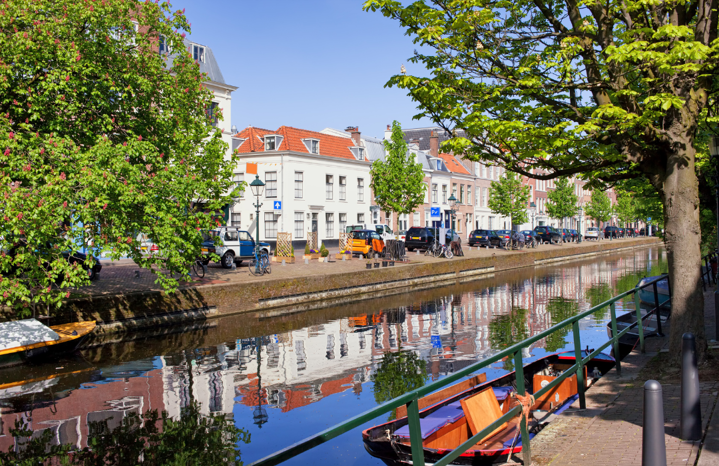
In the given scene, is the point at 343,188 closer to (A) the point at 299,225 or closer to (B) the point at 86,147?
(A) the point at 299,225

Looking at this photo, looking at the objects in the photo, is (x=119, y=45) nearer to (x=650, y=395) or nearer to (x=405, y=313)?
(x=405, y=313)

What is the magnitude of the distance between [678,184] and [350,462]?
572cm

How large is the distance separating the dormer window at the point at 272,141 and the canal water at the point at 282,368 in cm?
2423


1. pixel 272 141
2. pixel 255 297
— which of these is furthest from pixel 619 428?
pixel 272 141

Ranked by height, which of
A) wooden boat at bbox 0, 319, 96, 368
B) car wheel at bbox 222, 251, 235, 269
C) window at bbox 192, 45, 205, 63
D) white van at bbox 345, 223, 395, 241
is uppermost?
window at bbox 192, 45, 205, 63

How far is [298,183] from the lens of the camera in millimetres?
43375

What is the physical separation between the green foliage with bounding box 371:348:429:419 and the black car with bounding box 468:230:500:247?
3585 centimetres

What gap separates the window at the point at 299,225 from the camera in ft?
141

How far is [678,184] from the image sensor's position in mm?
8195

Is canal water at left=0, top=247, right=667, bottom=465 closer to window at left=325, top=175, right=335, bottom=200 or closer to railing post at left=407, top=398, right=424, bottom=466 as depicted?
railing post at left=407, top=398, right=424, bottom=466

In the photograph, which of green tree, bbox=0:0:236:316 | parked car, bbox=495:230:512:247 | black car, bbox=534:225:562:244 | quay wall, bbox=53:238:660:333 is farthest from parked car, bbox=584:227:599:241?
green tree, bbox=0:0:236:316

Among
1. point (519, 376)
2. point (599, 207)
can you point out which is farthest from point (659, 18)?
point (599, 207)

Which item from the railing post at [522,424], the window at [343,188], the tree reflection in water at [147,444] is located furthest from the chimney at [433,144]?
the railing post at [522,424]

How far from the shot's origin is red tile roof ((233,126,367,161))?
43.8m
